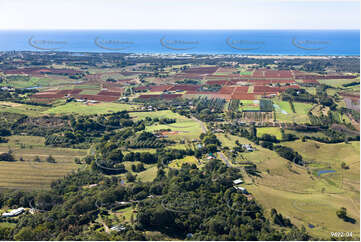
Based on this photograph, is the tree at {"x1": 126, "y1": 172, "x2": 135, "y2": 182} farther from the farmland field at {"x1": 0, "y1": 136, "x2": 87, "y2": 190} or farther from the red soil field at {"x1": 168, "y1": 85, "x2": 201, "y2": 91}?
the red soil field at {"x1": 168, "y1": 85, "x2": 201, "y2": 91}

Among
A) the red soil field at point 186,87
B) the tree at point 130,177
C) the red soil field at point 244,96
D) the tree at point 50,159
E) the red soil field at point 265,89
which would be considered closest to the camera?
the tree at point 130,177

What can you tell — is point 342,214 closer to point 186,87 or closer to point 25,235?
point 25,235

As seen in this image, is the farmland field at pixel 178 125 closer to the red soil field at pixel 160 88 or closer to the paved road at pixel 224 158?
the paved road at pixel 224 158

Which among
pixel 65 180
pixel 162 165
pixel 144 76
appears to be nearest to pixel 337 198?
pixel 162 165

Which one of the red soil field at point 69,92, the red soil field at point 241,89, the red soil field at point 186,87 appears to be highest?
the red soil field at point 241,89

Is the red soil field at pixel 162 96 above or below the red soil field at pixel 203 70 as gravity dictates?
below

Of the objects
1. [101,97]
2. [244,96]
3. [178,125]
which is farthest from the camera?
[101,97]

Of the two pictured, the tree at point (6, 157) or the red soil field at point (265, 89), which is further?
the red soil field at point (265, 89)

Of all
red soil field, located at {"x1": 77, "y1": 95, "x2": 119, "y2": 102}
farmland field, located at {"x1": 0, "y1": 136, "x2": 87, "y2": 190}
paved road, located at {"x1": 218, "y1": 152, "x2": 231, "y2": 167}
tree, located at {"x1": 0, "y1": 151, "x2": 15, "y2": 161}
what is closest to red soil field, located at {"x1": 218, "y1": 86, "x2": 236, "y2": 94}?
red soil field, located at {"x1": 77, "y1": 95, "x2": 119, "y2": 102}

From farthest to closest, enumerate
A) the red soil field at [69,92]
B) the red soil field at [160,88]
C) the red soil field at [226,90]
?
the red soil field at [160,88] → the red soil field at [69,92] → the red soil field at [226,90]

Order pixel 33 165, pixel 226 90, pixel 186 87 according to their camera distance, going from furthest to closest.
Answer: pixel 186 87, pixel 226 90, pixel 33 165

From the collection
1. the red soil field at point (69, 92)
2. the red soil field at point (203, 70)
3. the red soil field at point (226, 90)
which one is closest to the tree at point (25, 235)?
the red soil field at point (69, 92)

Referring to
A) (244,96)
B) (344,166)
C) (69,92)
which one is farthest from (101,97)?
(344,166)
